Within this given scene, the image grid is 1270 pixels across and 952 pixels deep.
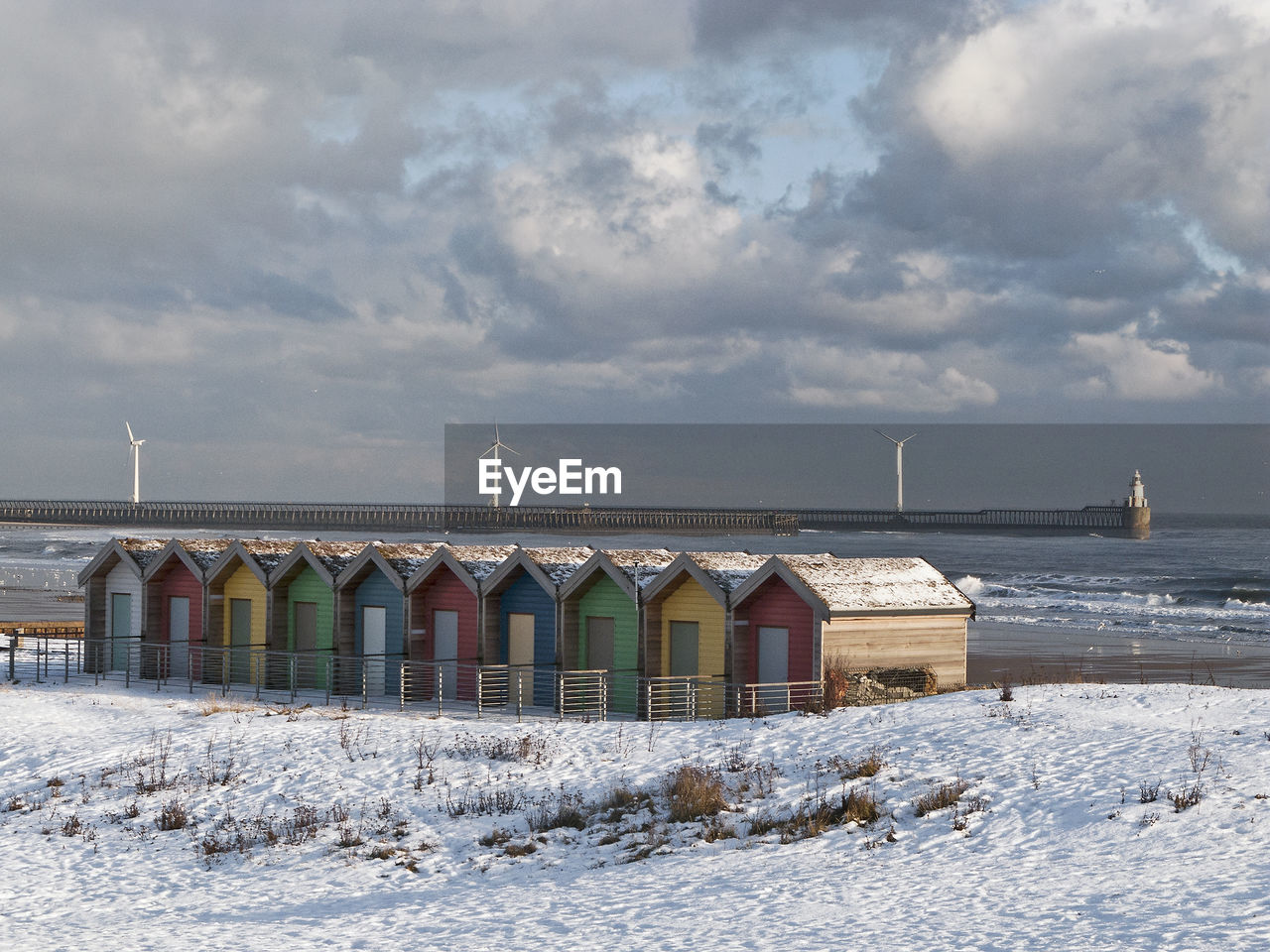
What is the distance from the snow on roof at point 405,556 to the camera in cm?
3478

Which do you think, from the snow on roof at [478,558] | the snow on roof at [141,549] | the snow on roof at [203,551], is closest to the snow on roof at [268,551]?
the snow on roof at [203,551]

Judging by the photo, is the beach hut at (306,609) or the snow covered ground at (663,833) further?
the beach hut at (306,609)

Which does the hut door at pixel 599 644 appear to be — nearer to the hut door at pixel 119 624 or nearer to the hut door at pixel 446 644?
the hut door at pixel 446 644

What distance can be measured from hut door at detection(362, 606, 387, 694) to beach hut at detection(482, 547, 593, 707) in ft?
10.5

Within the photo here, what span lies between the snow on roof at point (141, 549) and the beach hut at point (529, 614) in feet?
38.3

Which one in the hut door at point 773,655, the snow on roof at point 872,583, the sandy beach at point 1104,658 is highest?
the snow on roof at point 872,583

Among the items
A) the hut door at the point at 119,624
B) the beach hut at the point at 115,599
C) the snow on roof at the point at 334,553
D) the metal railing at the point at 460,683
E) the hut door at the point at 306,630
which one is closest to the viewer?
the metal railing at the point at 460,683

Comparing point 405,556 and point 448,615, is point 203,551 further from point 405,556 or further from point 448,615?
point 448,615

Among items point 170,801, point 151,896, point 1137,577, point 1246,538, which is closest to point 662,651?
point 170,801

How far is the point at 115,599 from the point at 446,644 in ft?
40.3

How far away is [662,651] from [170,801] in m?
13.2

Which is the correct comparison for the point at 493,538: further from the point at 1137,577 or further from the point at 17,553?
the point at 1137,577

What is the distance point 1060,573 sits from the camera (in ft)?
390

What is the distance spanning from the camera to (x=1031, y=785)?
62.8ft
